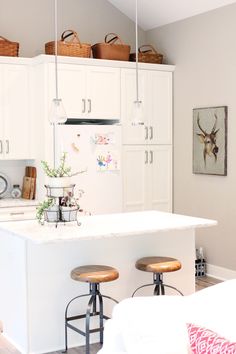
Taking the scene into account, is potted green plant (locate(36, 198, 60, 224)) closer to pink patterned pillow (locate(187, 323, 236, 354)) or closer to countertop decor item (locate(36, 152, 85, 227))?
countertop decor item (locate(36, 152, 85, 227))

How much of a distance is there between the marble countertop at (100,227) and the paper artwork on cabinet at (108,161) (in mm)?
1360

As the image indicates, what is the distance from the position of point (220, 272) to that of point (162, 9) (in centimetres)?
283

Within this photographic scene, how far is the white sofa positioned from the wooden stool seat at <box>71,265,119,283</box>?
3.70 feet

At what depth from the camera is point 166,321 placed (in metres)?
2.40

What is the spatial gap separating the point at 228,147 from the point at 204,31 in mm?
1243

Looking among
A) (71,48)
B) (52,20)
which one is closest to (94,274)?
(71,48)

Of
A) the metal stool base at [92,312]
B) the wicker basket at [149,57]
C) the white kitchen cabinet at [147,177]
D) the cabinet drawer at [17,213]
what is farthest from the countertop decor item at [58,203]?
the wicker basket at [149,57]

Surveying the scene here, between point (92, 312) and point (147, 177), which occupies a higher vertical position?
point (147, 177)

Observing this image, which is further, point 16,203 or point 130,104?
point 130,104

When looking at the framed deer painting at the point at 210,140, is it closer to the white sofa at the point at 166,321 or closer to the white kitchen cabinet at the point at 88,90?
the white kitchen cabinet at the point at 88,90

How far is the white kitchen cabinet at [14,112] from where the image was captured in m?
5.59

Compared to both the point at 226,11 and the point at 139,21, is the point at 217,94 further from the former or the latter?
the point at 139,21

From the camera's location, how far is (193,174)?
6.12 m

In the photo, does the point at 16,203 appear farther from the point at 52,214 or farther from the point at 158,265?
the point at 158,265
